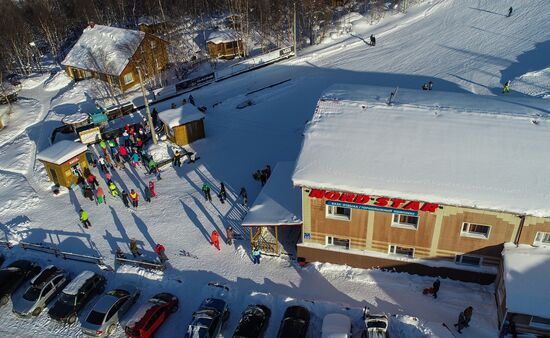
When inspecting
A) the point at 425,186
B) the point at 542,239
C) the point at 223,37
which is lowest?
the point at 542,239

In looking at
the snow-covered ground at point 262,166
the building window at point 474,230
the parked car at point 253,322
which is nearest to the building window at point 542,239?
the building window at point 474,230

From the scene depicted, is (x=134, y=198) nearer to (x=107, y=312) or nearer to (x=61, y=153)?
(x=61, y=153)

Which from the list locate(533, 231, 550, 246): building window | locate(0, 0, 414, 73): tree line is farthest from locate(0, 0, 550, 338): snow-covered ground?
locate(0, 0, 414, 73): tree line

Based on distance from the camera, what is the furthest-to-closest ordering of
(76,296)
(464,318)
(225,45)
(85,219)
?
(225,45) → (85,219) → (76,296) → (464,318)

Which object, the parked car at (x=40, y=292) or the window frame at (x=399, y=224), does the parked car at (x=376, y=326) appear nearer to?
the window frame at (x=399, y=224)

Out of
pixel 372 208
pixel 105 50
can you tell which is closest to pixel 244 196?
pixel 372 208
